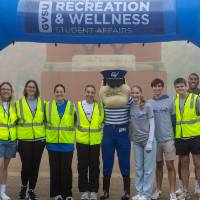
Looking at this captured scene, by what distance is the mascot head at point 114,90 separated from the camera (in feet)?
21.8

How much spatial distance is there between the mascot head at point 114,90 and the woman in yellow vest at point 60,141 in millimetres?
515

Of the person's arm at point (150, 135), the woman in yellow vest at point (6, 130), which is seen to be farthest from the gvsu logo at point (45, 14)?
the person's arm at point (150, 135)

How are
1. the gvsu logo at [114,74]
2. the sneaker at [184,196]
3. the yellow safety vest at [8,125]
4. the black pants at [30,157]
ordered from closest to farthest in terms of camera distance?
1. the yellow safety vest at [8,125]
2. the black pants at [30,157]
3. the sneaker at [184,196]
4. the gvsu logo at [114,74]

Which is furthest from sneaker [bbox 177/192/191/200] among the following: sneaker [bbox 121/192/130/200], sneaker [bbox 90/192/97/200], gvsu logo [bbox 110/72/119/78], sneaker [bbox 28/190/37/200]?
sneaker [bbox 28/190/37/200]

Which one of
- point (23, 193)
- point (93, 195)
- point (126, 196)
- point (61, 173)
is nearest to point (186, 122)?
point (126, 196)

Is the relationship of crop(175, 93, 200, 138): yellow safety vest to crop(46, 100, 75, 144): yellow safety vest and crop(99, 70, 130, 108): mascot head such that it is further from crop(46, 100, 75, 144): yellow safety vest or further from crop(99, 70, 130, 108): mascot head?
crop(46, 100, 75, 144): yellow safety vest

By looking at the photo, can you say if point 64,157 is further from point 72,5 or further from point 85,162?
point 72,5

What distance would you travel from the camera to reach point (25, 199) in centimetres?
671

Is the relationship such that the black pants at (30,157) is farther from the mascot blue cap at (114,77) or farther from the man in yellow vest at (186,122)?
the man in yellow vest at (186,122)

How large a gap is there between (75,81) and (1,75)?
1638cm

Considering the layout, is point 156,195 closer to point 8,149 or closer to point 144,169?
point 144,169

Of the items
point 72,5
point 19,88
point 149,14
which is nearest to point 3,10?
point 72,5

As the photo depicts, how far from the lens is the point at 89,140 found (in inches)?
261

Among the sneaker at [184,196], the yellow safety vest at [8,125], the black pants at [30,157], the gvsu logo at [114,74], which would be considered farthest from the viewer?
the gvsu logo at [114,74]
